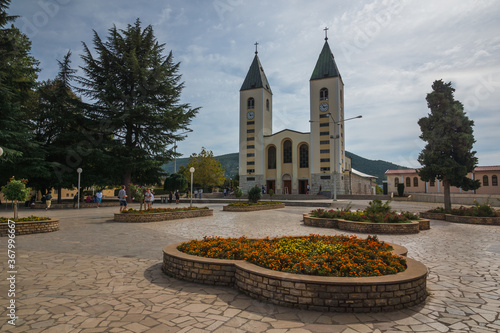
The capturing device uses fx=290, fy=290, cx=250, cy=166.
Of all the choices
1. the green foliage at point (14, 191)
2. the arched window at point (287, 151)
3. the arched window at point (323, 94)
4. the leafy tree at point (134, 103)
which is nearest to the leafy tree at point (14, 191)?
the green foliage at point (14, 191)

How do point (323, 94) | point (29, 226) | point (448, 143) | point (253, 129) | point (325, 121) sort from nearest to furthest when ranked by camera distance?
point (29, 226) < point (448, 143) < point (325, 121) < point (323, 94) < point (253, 129)

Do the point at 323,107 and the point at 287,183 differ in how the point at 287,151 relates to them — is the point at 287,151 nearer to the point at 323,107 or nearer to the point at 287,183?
the point at 287,183

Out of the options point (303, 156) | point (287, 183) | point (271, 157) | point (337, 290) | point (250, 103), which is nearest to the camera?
point (337, 290)

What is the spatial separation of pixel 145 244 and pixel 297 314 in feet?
19.9

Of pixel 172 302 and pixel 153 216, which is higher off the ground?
pixel 153 216

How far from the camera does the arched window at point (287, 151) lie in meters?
52.1

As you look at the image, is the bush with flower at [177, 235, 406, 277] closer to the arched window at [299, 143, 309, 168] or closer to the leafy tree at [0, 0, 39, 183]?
the leafy tree at [0, 0, 39, 183]

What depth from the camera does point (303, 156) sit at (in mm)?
51125

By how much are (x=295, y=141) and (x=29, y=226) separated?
4433 centimetres

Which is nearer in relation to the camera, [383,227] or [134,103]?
[383,227]

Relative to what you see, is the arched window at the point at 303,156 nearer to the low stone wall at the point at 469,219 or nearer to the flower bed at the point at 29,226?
the low stone wall at the point at 469,219

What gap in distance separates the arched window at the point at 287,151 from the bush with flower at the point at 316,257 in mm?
46166

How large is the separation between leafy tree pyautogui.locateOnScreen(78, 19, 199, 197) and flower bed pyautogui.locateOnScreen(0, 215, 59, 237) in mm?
18415

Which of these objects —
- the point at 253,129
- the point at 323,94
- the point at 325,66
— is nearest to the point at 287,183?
the point at 253,129
